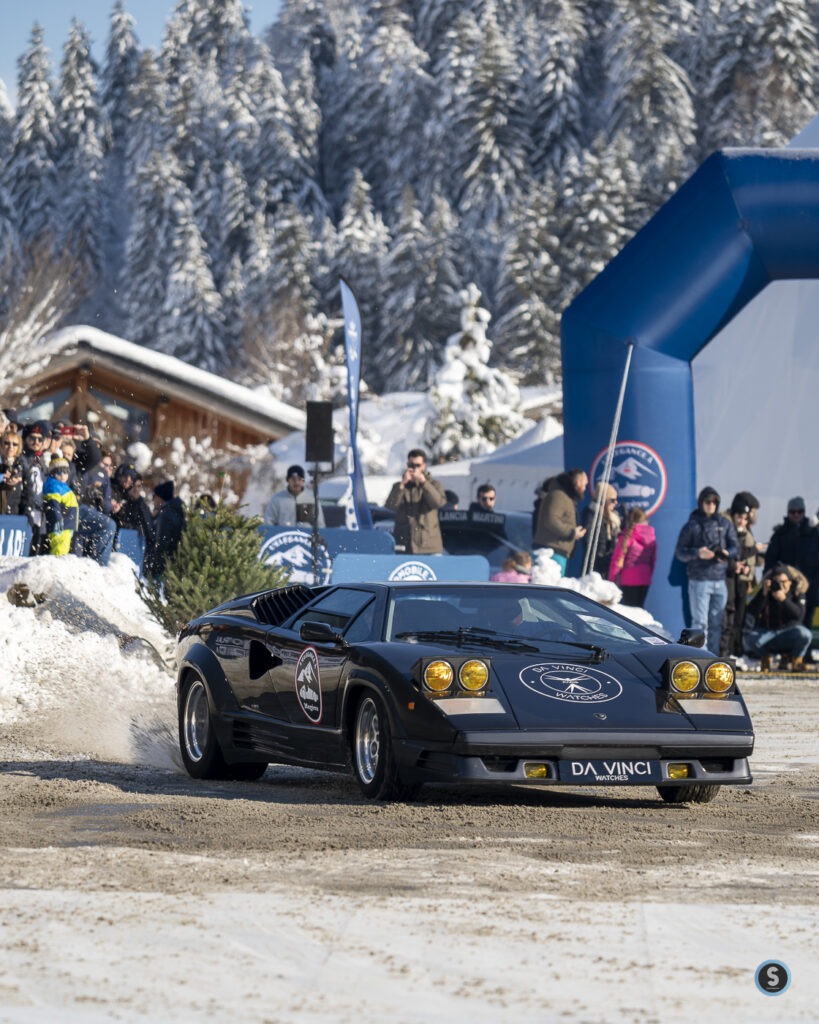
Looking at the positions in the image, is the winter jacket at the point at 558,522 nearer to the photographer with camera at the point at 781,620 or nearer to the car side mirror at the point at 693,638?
the photographer with camera at the point at 781,620

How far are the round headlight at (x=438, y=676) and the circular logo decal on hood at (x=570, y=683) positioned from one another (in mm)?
360

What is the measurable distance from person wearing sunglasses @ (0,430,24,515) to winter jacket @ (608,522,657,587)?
5.89 meters

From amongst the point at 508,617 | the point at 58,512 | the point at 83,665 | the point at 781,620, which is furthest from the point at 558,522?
the point at 508,617

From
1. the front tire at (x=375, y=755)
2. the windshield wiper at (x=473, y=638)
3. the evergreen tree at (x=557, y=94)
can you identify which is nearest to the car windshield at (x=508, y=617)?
the windshield wiper at (x=473, y=638)

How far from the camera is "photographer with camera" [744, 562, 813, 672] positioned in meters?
19.7

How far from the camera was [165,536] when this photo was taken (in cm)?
1781

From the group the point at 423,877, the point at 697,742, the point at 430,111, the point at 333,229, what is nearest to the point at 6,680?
the point at 697,742

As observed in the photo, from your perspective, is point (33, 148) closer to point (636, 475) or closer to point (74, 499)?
point (636, 475)

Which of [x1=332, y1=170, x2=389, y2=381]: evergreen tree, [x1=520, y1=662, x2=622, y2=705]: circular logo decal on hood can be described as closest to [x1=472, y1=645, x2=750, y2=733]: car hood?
[x1=520, y1=662, x2=622, y2=705]: circular logo decal on hood

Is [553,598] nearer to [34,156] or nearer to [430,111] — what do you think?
[430,111]

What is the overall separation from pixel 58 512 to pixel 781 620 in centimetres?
780

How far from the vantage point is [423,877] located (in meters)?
6.63

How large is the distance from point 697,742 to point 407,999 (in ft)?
13.3

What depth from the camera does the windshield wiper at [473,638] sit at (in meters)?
9.03
